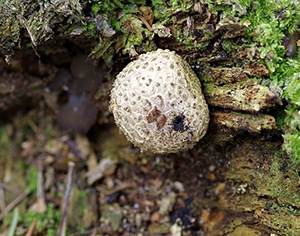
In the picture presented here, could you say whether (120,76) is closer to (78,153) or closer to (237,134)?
(237,134)

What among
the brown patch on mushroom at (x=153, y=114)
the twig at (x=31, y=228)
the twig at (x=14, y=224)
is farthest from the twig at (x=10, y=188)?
the brown patch on mushroom at (x=153, y=114)

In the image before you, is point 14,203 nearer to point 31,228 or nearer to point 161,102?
point 31,228

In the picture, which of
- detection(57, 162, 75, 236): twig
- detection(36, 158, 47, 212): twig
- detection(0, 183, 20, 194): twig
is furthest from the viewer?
detection(0, 183, 20, 194): twig

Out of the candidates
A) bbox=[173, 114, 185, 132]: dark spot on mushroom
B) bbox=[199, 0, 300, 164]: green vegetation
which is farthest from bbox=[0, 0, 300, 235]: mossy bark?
bbox=[173, 114, 185, 132]: dark spot on mushroom

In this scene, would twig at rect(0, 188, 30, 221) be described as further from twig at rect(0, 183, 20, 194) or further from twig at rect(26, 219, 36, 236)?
twig at rect(26, 219, 36, 236)

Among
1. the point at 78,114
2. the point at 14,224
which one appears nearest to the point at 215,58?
the point at 78,114
